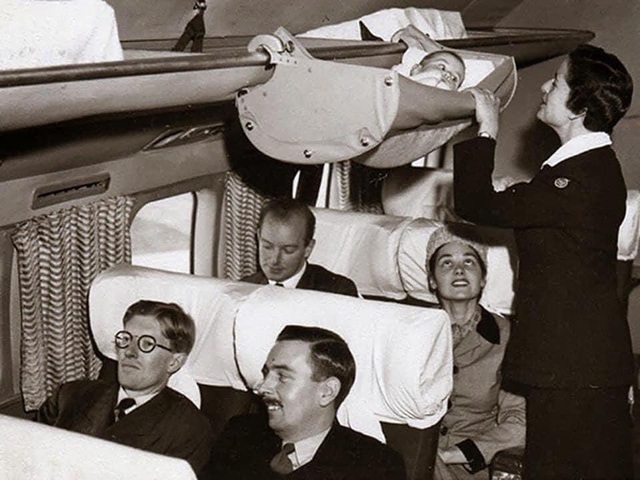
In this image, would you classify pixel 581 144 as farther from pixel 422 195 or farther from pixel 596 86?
pixel 422 195

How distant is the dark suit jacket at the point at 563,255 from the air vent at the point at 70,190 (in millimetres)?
1525

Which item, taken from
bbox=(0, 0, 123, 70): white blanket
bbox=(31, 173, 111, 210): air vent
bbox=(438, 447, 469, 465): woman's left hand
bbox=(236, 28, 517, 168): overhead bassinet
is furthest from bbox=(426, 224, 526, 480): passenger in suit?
bbox=(0, 0, 123, 70): white blanket

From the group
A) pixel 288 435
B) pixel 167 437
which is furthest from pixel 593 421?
pixel 167 437

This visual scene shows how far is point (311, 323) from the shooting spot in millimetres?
3293

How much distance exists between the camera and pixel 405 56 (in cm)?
395

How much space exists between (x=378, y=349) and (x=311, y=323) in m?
0.29

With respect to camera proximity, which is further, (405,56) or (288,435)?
(405,56)

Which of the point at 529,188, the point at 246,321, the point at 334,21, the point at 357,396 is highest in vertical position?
the point at 334,21

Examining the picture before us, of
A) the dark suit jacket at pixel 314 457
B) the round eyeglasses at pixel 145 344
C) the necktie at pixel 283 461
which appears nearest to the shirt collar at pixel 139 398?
the round eyeglasses at pixel 145 344

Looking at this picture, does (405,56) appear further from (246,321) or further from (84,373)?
(84,373)

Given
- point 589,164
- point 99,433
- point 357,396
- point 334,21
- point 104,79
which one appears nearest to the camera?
point 104,79

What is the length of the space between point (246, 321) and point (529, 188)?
1191 millimetres

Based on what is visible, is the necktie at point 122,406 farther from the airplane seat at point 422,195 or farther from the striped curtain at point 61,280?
the airplane seat at point 422,195

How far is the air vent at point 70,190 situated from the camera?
3.42 m
